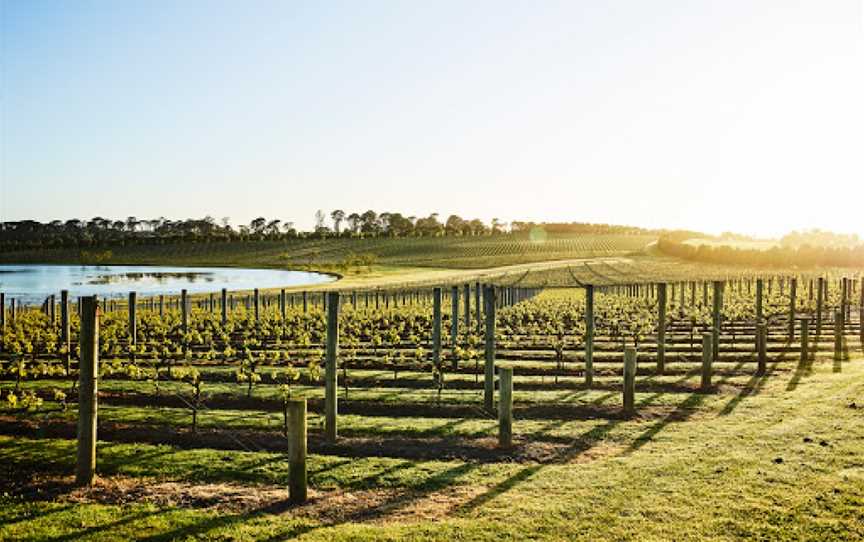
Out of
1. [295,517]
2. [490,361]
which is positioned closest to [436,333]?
[490,361]

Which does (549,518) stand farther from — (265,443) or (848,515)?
(265,443)

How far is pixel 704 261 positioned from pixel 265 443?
96925mm

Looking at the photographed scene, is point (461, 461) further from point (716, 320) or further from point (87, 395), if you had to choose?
point (716, 320)

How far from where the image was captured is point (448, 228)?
173375 mm

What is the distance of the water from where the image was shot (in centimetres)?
6956

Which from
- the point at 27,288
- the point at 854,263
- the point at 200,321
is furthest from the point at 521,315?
the point at 854,263

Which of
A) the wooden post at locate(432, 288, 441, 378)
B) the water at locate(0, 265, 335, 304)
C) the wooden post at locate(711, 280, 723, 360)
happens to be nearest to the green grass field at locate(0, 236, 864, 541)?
the wooden post at locate(432, 288, 441, 378)

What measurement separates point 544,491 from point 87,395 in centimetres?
671

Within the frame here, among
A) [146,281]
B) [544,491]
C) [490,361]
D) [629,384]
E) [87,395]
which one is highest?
[87,395]

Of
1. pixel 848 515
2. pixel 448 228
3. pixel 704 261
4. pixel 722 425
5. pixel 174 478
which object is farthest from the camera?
pixel 448 228

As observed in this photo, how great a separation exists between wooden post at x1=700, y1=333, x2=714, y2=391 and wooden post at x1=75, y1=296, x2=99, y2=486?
42.2 feet

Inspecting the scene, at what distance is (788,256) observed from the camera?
294 ft

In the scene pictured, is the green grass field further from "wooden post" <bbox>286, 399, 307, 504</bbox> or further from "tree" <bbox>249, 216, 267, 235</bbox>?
"tree" <bbox>249, 216, 267, 235</bbox>

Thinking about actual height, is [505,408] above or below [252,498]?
above
